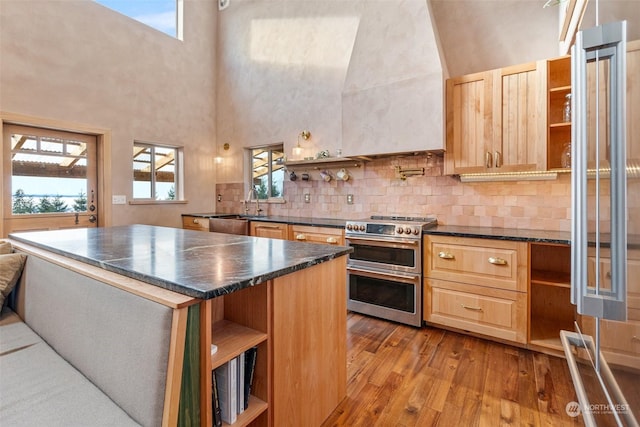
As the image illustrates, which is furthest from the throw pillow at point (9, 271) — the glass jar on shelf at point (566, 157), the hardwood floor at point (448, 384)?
the glass jar on shelf at point (566, 157)

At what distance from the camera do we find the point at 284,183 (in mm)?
4543

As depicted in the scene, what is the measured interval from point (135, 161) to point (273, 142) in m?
2.00

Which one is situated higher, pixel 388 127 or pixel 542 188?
pixel 388 127

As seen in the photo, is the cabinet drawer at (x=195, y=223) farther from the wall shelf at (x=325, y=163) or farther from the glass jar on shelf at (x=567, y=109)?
the glass jar on shelf at (x=567, y=109)

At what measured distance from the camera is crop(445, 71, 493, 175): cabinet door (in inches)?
105

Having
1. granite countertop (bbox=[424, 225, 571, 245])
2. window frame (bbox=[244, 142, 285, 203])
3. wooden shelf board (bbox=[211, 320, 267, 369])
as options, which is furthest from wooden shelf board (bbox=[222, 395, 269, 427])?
window frame (bbox=[244, 142, 285, 203])

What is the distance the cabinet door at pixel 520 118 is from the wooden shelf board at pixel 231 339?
241cm

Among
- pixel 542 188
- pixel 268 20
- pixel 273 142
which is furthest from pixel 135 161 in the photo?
pixel 542 188

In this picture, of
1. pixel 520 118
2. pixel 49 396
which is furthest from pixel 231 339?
pixel 520 118

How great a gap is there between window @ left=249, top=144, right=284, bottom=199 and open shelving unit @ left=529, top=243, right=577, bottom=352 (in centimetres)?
323

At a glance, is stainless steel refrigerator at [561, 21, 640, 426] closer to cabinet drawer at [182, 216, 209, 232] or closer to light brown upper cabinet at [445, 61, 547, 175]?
light brown upper cabinet at [445, 61, 547, 175]

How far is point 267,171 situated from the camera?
4871 mm

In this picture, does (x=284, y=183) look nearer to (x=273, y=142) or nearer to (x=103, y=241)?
(x=273, y=142)

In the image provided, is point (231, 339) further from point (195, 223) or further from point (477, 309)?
point (195, 223)
